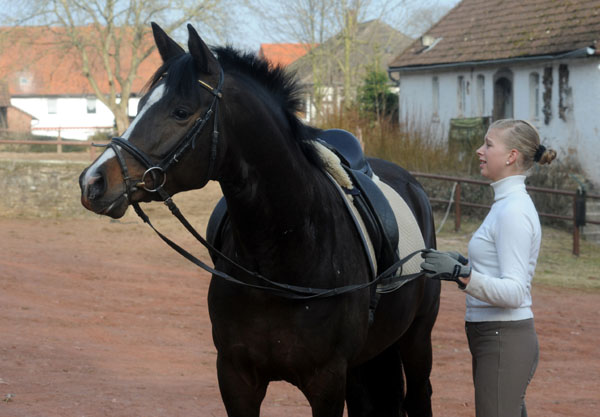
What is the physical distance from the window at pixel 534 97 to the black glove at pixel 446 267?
2094 cm

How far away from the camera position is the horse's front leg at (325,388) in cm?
336

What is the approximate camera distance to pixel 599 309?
34.2 feet

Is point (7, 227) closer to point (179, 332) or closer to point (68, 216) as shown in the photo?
point (68, 216)

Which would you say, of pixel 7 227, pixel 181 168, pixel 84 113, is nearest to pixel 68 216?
pixel 7 227

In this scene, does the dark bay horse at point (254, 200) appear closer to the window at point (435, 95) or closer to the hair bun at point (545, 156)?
the hair bun at point (545, 156)

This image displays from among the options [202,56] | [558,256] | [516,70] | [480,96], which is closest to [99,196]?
[202,56]

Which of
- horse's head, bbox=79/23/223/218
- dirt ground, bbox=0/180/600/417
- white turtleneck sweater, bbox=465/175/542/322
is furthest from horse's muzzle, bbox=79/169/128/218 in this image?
dirt ground, bbox=0/180/600/417

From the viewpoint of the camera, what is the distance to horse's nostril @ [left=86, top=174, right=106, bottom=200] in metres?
2.71

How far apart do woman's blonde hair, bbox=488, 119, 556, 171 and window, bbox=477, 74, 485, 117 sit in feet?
74.5

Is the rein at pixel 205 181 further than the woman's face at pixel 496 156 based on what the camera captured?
No

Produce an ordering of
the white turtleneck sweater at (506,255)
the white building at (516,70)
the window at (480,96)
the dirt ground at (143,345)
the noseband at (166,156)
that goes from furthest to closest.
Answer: the window at (480,96) < the white building at (516,70) < the dirt ground at (143,345) < the white turtleneck sweater at (506,255) < the noseband at (166,156)

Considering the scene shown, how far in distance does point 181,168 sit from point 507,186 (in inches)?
50.1

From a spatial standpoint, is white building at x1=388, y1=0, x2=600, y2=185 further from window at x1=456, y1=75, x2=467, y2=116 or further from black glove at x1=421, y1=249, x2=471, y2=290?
black glove at x1=421, y1=249, x2=471, y2=290

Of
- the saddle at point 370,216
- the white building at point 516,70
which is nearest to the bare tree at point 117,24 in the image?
the white building at point 516,70
